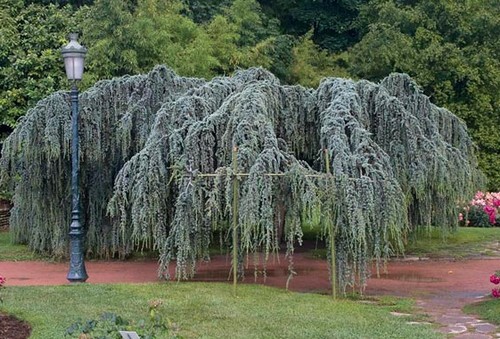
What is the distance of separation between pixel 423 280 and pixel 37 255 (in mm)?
8115

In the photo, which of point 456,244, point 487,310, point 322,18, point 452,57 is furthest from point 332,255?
point 322,18

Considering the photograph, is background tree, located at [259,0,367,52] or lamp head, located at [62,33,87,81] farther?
background tree, located at [259,0,367,52]

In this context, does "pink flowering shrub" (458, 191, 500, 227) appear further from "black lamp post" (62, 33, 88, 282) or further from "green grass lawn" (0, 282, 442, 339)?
"black lamp post" (62, 33, 88, 282)

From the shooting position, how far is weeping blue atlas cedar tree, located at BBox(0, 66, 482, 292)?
35.9 ft

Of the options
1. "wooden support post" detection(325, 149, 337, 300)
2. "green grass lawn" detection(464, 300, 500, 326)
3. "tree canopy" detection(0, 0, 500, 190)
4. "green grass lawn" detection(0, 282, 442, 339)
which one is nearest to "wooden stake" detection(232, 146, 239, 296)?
"green grass lawn" detection(0, 282, 442, 339)

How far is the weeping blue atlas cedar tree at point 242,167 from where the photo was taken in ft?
35.9

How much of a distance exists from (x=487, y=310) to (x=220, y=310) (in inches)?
151

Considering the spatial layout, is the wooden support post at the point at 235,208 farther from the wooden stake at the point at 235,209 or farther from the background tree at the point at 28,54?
the background tree at the point at 28,54

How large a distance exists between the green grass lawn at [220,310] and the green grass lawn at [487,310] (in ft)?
3.16

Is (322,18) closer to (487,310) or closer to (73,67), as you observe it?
(73,67)

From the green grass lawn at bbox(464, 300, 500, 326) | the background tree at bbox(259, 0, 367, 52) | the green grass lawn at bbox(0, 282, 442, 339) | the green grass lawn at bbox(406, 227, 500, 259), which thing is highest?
the background tree at bbox(259, 0, 367, 52)

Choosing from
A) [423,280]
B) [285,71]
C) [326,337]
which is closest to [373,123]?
[423,280]

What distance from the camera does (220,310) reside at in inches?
383

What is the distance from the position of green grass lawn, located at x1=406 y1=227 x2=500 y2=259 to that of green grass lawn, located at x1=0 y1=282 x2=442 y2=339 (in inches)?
234
